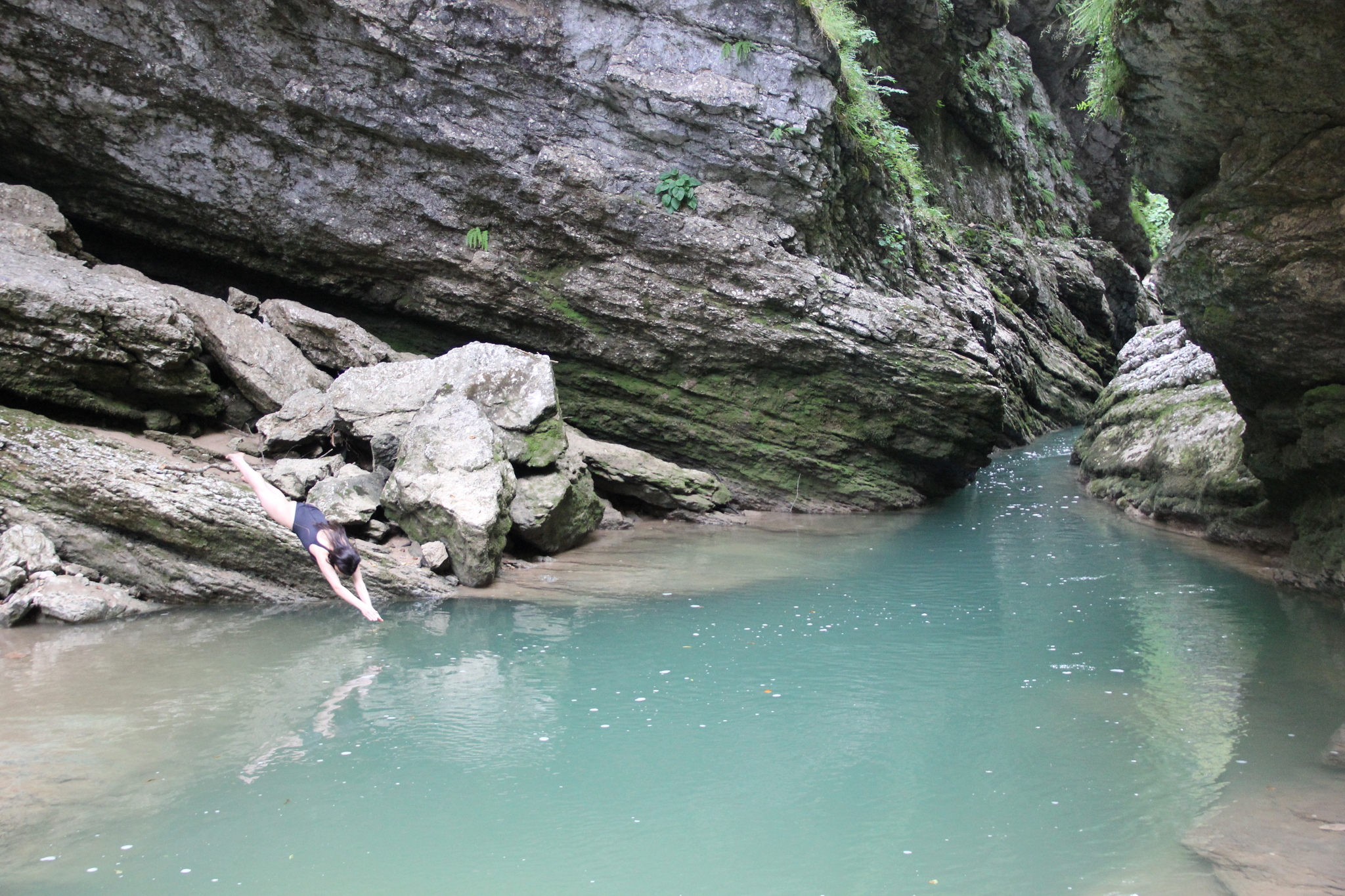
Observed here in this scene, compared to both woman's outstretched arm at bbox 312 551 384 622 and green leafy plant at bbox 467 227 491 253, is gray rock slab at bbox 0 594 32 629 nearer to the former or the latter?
woman's outstretched arm at bbox 312 551 384 622

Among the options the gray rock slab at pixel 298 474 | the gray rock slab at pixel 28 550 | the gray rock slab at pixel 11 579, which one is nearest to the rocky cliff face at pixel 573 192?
the gray rock slab at pixel 298 474

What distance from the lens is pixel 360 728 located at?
6.40 m

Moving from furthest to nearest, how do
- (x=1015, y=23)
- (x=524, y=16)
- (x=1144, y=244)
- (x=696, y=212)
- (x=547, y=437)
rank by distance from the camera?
(x=1144, y=244), (x=1015, y=23), (x=696, y=212), (x=524, y=16), (x=547, y=437)

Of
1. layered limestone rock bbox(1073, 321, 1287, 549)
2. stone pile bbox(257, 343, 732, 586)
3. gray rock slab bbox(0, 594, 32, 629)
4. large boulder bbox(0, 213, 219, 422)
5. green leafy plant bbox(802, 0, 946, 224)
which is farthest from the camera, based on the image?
green leafy plant bbox(802, 0, 946, 224)

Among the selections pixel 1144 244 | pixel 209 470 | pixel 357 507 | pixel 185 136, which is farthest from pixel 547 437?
pixel 1144 244

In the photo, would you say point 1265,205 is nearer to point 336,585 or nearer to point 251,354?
point 336,585

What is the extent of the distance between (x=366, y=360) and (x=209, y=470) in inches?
144

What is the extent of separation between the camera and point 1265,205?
8305 mm

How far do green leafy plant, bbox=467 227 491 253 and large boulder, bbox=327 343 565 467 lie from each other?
2.17m

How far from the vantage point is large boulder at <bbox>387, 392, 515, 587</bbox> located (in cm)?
1027

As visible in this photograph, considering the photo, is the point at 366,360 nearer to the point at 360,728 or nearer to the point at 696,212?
the point at 696,212

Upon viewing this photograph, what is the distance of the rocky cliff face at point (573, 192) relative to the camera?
12680 mm

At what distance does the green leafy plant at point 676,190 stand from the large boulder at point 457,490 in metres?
4.75

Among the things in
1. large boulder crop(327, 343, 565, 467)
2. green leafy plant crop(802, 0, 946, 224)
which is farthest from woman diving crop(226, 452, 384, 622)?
green leafy plant crop(802, 0, 946, 224)
